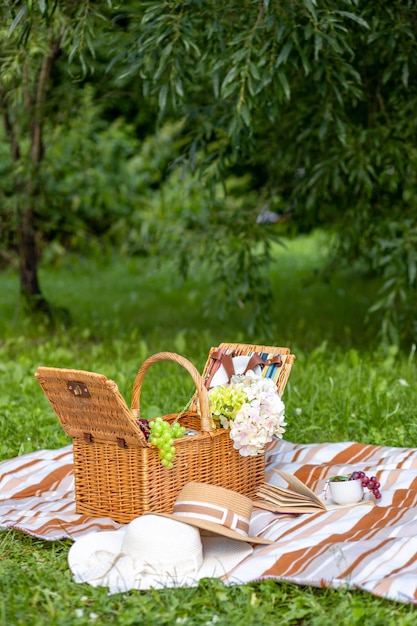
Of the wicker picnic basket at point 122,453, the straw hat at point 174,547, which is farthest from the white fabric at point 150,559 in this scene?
the wicker picnic basket at point 122,453

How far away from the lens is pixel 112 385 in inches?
104

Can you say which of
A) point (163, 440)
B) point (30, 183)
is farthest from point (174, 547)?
point (30, 183)

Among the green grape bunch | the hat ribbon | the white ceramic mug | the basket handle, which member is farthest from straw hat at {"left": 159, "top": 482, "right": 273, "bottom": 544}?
the white ceramic mug

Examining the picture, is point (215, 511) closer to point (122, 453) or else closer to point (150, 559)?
point (150, 559)

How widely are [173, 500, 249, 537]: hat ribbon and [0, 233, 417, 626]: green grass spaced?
0.80 feet

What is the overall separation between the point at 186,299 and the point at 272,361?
5.47 meters

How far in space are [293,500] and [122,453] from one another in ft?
2.00

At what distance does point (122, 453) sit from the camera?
2.83 m

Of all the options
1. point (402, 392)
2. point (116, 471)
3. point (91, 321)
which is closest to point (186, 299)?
point (91, 321)

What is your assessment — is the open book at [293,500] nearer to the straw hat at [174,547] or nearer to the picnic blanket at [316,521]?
the picnic blanket at [316,521]

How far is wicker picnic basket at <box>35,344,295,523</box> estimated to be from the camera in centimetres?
277

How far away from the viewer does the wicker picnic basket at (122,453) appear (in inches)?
109

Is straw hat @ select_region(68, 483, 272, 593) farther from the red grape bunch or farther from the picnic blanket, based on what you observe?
the red grape bunch

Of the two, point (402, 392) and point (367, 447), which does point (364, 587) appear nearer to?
point (367, 447)
